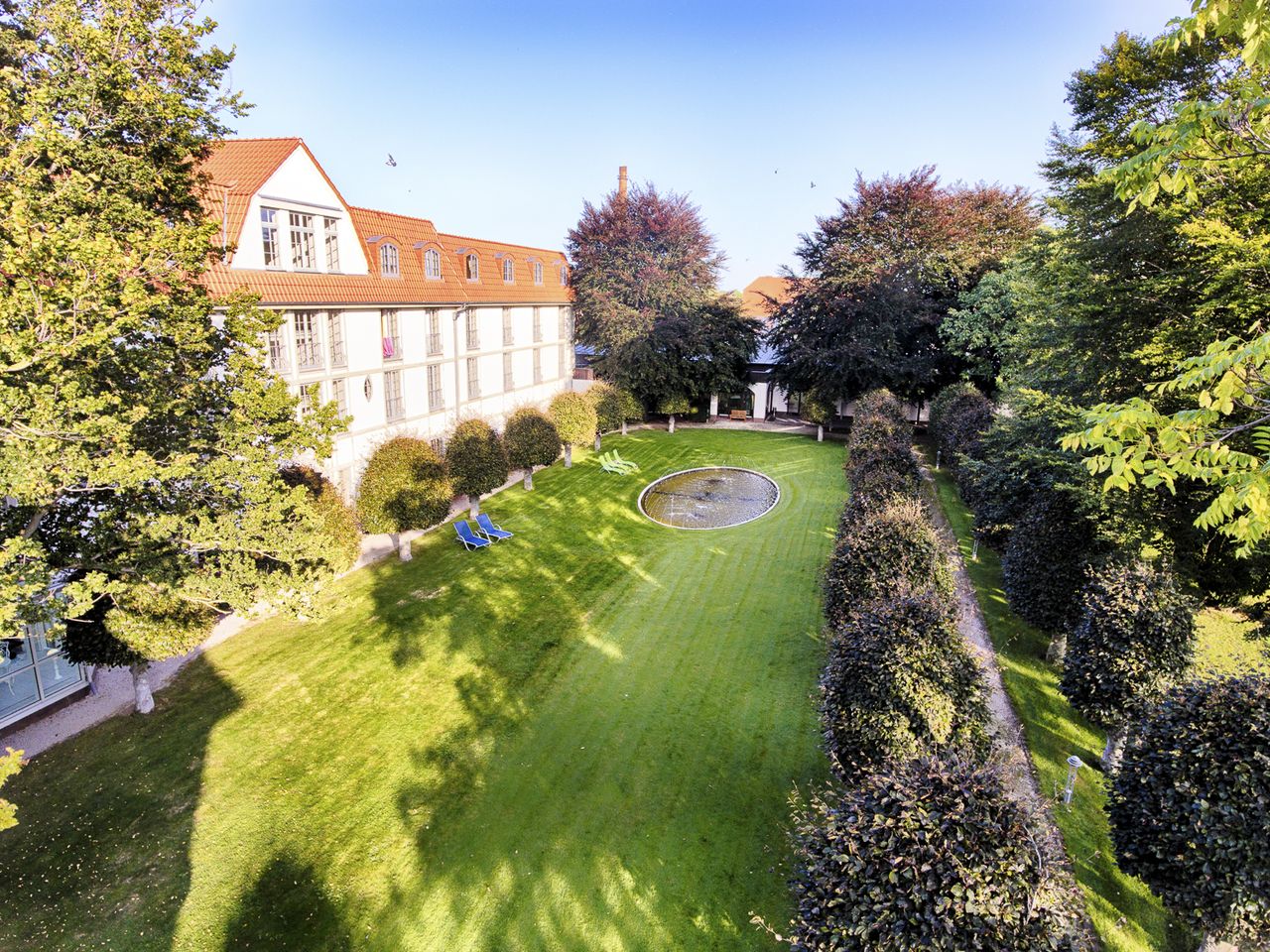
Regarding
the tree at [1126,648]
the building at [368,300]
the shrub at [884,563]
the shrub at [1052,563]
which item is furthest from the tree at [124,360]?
the shrub at [1052,563]

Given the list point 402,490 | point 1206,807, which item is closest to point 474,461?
point 402,490

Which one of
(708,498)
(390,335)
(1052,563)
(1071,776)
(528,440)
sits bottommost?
(1071,776)

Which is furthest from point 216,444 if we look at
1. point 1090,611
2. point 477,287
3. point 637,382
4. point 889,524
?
point 637,382

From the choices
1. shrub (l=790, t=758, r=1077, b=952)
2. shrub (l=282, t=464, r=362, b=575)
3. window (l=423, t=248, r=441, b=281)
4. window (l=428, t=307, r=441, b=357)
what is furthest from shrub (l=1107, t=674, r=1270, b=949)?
window (l=423, t=248, r=441, b=281)

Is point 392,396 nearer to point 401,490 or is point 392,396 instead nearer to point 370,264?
point 370,264

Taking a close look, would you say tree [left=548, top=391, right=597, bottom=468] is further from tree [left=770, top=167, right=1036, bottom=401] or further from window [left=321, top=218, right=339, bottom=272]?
tree [left=770, top=167, right=1036, bottom=401]
